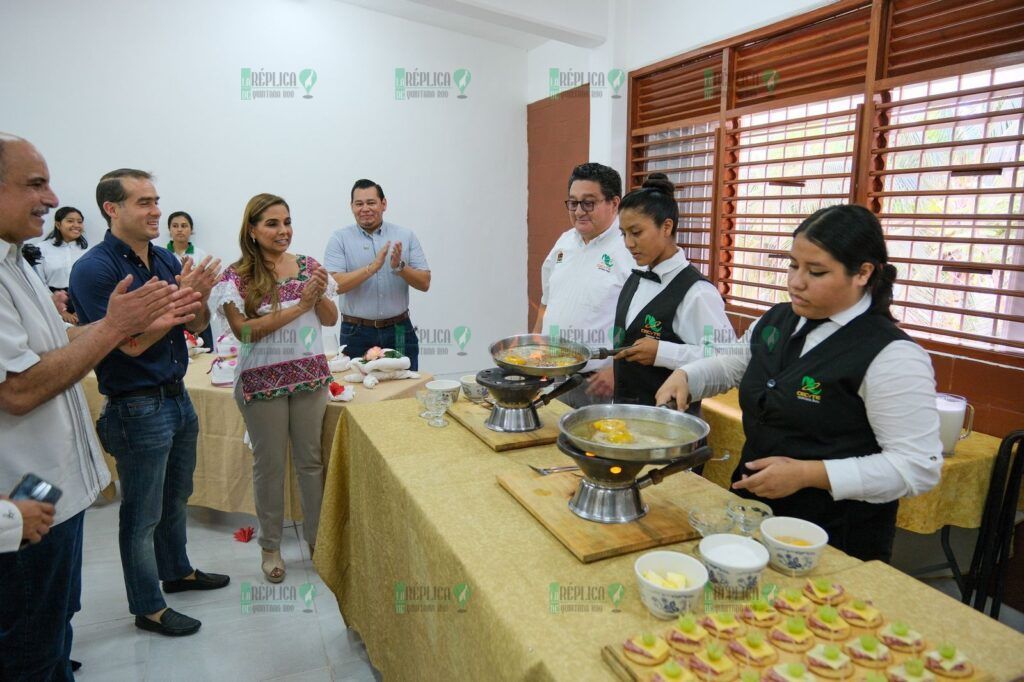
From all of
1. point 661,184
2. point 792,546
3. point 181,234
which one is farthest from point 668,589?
point 181,234

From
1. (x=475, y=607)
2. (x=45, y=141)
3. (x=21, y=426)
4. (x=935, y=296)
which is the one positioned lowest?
(x=475, y=607)

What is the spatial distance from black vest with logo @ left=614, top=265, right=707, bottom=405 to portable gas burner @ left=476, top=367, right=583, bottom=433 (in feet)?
1.49

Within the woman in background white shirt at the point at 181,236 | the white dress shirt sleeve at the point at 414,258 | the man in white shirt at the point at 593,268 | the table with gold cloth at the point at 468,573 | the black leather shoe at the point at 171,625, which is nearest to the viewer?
the table with gold cloth at the point at 468,573

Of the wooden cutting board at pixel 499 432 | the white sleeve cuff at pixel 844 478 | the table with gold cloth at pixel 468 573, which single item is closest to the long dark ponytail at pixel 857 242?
the white sleeve cuff at pixel 844 478

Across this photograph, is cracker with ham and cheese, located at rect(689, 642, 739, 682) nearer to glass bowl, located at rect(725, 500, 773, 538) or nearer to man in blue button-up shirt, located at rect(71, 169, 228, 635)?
glass bowl, located at rect(725, 500, 773, 538)

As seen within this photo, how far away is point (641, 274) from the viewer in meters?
2.43

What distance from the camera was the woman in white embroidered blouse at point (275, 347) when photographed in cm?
261

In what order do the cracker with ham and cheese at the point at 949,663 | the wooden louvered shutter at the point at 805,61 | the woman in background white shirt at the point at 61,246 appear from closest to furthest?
1. the cracker with ham and cheese at the point at 949,663
2. the wooden louvered shutter at the point at 805,61
3. the woman in background white shirt at the point at 61,246

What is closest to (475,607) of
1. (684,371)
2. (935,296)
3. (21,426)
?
(684,371)

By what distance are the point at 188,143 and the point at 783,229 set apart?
4.48 metres

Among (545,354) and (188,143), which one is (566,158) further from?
(545,354)

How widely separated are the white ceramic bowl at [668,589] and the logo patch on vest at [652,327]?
1.20m

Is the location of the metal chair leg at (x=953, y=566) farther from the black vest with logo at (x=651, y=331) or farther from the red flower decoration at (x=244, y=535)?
the red flower decoration at (x=244, y=535)

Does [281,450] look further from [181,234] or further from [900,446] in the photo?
[181,234]
